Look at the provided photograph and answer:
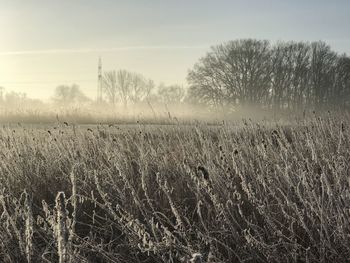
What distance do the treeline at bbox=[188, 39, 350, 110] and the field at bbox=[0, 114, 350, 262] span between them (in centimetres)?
5399

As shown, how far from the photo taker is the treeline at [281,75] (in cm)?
6107

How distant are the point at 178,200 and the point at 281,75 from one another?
202 feet

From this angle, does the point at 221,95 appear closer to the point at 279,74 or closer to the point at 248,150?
the point at 279,74

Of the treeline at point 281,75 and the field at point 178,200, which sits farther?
the treeline at point 281,75

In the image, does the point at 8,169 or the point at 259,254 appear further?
the point at 8,169

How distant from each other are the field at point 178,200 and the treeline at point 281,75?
54.0 meters

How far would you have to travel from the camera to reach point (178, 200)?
481cm

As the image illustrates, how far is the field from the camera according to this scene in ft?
10.9

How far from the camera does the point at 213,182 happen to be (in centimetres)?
449

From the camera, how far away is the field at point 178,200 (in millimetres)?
3330

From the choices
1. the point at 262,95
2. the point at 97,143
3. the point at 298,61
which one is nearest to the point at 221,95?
the point at 262,95

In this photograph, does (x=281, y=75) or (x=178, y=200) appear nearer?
(x=178, y=200)

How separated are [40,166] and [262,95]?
58177 mm

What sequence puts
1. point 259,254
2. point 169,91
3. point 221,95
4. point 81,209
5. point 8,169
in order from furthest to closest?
point 169,91 → point 221,95 → point 8,169 → point 81,209 → point 259,254
